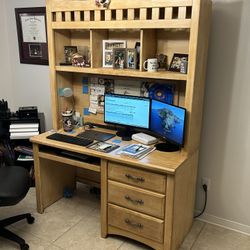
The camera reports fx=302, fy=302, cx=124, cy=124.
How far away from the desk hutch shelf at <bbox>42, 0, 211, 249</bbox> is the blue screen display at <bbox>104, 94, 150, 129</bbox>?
9.7 inches

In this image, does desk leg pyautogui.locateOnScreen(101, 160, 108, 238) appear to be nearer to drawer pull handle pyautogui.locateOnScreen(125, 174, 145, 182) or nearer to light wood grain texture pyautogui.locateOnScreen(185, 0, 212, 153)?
drawer pull handle pyautogui.locateOnScreen(125, 174, 145, 182)

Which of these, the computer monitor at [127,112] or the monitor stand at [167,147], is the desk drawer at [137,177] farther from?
the computer monitor at [127,112]

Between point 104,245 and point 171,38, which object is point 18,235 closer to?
point 104,245

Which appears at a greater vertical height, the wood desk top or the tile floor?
the wood desk top

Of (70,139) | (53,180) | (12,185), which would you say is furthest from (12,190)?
(53,180)

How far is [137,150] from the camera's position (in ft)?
7.20

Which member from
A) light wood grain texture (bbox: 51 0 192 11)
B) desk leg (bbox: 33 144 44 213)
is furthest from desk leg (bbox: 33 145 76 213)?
light wood grain texture (bbox: 51 0 192 11)

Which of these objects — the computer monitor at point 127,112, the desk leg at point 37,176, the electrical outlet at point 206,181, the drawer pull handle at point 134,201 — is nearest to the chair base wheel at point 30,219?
the desk leg at point 37,176

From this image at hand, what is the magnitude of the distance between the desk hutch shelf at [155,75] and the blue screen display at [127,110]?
0.25 m

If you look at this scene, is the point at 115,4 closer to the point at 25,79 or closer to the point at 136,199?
the point at 136,199

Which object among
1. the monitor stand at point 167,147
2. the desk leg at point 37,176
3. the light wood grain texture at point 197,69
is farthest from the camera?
the desk leg at point 37,176

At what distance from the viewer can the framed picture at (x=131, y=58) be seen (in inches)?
92.2

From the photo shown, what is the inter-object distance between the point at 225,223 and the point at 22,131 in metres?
2.07

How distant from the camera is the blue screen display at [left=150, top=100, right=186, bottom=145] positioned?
2117 millimetres
